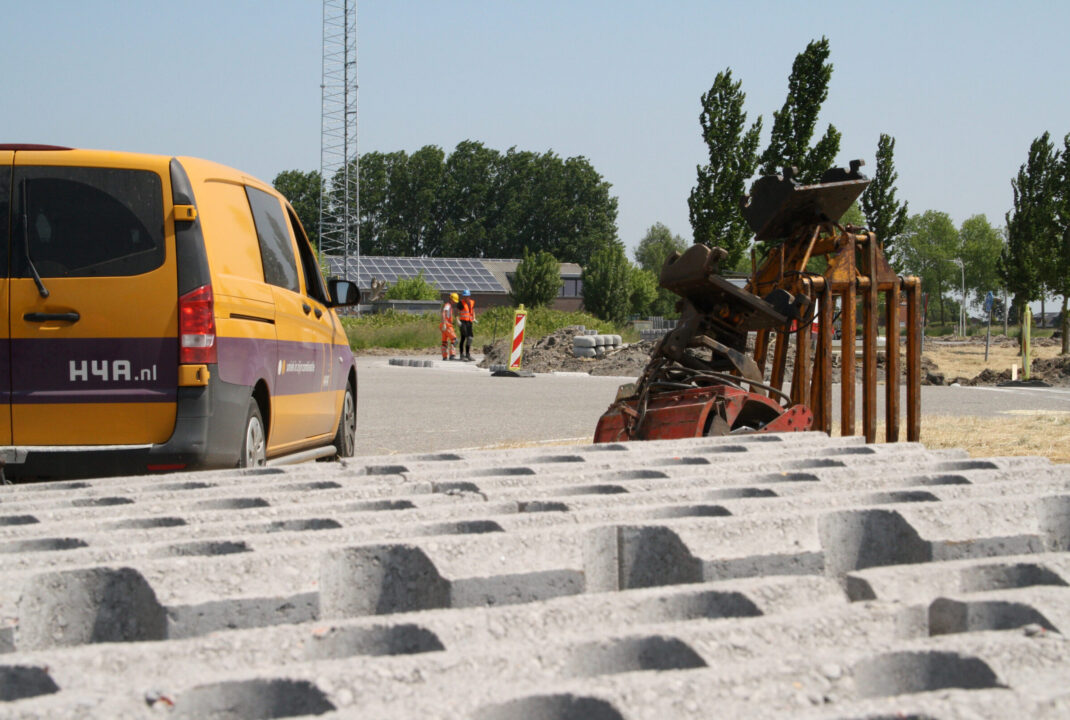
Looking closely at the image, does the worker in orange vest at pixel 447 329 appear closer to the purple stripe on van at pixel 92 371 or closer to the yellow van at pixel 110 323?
the yellow van at pixel 110 323

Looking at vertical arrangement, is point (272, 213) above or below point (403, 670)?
above

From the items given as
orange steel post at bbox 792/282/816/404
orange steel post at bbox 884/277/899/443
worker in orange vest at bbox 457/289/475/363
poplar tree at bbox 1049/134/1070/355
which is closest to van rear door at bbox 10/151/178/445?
orange steel post at bbox 792/282/816/404

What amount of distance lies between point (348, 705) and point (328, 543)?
1066mm

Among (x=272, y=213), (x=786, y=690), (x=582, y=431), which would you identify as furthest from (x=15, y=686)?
(x=582, y=431)

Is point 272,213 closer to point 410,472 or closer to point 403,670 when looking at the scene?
point 410,472

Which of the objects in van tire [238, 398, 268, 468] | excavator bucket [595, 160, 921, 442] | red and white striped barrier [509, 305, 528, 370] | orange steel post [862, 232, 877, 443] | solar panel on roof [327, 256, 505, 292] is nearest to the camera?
van tire [238, 398, 268, 468]

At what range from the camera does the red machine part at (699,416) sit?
21.0 feet

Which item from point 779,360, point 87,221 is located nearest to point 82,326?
point 87,221

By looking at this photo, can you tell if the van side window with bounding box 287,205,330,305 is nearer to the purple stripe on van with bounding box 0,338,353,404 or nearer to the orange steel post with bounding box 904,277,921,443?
the purple stripe on van with bounding box 0,338,353,404

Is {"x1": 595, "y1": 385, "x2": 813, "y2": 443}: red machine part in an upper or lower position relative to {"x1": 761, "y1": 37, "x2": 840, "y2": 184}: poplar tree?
lower

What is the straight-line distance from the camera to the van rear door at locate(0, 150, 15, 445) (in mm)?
5359

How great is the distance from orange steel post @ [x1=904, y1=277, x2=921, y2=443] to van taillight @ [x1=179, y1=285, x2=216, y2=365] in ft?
16.1

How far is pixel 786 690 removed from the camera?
175 cm

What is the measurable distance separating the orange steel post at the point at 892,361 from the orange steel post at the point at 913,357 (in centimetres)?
9
